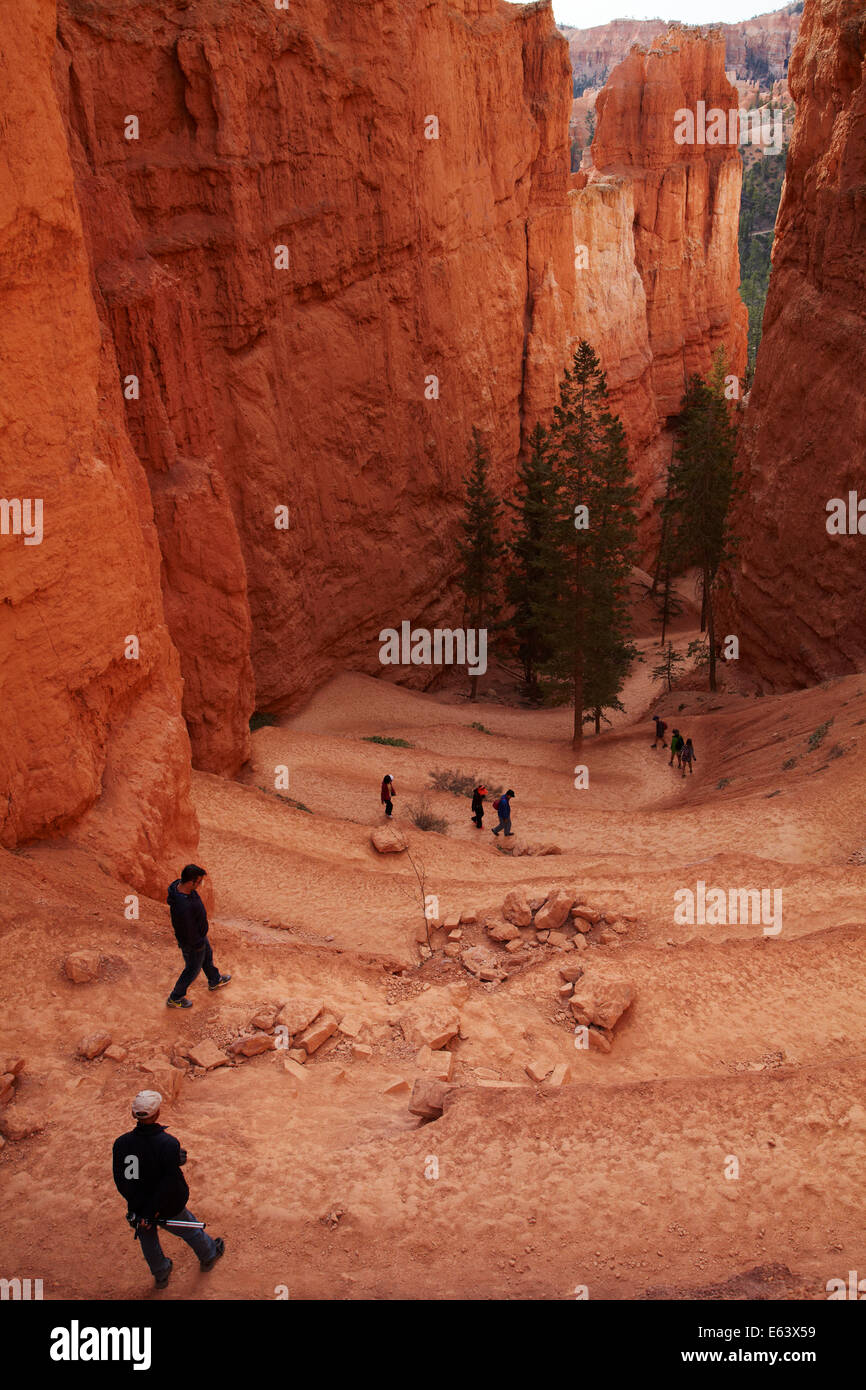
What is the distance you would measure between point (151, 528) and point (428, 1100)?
970cm

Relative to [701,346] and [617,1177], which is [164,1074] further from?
[701,346]

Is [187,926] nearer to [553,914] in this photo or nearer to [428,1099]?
[428,1099]

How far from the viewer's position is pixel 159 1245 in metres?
5.45

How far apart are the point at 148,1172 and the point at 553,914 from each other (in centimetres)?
651

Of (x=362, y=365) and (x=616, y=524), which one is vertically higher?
(x=362, y=365)

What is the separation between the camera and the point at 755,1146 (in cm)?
654

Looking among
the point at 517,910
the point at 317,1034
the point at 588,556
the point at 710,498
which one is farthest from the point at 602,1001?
the point at 710,498

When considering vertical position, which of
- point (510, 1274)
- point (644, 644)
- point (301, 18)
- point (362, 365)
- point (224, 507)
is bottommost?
point (510, 1274)

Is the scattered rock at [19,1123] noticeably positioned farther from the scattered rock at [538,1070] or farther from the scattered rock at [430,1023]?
the scattered rock at [538,1070]

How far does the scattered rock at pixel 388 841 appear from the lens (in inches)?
613

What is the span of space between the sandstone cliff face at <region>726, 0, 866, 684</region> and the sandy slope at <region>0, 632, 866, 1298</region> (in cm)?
981

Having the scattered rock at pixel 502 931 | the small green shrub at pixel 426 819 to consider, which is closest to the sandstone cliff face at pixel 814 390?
the small green shrub at pixel 426 819

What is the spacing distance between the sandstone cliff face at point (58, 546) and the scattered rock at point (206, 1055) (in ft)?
11.0

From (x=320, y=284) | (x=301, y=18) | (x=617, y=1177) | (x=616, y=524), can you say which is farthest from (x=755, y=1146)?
(x=301, y=18)
